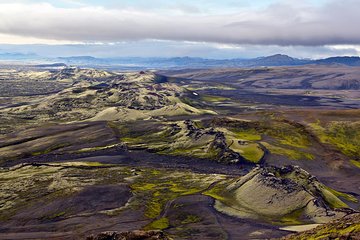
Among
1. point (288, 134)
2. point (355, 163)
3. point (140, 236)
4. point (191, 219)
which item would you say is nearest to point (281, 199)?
point (191, 219)

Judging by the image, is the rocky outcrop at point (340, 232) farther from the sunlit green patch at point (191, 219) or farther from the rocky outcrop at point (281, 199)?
the rocky outcrop at point (281, 199)

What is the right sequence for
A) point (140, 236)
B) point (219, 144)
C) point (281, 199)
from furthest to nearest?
point (219, 144) → point (281, 199) → point (140, 236)

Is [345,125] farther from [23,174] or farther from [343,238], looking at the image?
[343,238]

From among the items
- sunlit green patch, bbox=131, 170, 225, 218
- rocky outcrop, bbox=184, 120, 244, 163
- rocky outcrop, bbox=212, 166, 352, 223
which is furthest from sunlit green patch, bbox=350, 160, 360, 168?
sunlit green patch, bbox=131, 170, 225, 218

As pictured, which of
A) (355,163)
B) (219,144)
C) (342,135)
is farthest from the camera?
(342,135)

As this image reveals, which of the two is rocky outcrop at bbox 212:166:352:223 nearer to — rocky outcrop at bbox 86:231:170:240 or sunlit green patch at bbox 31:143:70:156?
rocky outcrop at bbox 86:231:170:240

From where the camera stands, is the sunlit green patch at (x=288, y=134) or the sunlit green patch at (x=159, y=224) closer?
the sunlit green patch at (x=159, y=224)

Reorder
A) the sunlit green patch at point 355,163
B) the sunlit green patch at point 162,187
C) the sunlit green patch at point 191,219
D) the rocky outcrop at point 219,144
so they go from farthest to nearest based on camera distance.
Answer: the rocky outcrop at point 219,144 < the sunlit green patch at point 355,163 < the sunlit green patch at point 162,187 < the sunlit green patch at point 191,219

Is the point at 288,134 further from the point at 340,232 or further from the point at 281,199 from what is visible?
the point at 340,232

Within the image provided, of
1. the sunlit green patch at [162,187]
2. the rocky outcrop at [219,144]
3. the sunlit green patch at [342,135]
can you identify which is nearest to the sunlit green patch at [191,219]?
the sunlit green patch at [162,187]

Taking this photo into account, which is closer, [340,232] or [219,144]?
[340,232]

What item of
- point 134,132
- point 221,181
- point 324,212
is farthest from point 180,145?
point 324,212
